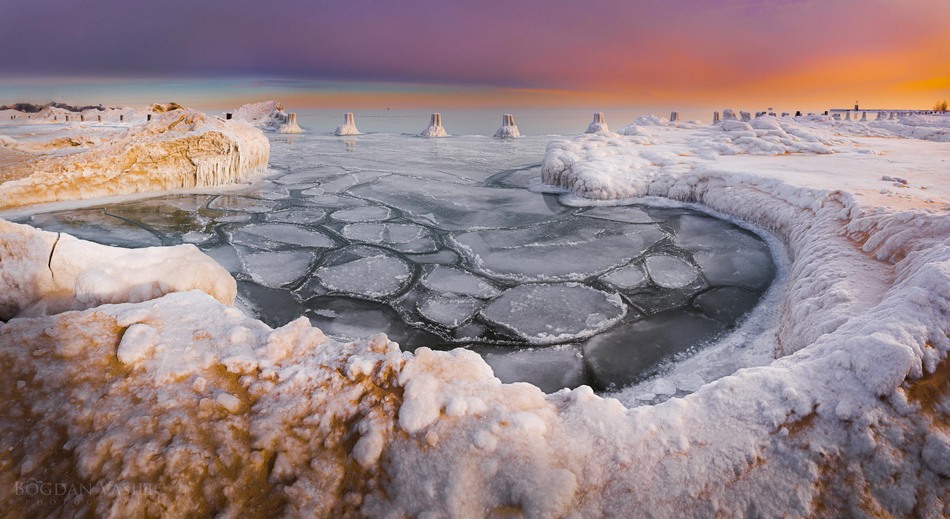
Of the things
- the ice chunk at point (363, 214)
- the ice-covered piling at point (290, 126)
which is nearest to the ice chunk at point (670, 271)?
the ice chunk at point (363, 214)

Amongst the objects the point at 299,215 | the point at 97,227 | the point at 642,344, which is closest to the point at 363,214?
the point at 299,215

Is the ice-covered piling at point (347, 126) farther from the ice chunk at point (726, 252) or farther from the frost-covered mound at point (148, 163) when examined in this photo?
the ice chunk at point (726, 252)

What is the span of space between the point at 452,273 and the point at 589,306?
1.18 metres

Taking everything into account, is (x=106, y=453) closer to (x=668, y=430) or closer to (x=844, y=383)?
(x=668, y=430)

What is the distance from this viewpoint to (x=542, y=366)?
254 cm

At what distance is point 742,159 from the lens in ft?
24.7

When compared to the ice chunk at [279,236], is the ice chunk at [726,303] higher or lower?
higher

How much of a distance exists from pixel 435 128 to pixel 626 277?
51.5ft

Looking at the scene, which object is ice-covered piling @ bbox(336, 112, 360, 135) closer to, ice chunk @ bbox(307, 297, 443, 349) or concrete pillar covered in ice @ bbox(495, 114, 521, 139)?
concrete pillar covered in ice @ bbox(495, 114, 521, 139)

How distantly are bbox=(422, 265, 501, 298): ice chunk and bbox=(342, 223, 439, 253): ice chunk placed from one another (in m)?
0.63

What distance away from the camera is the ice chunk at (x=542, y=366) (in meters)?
2.41

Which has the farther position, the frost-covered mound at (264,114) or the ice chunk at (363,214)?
the frost-covered mound at (264,114)

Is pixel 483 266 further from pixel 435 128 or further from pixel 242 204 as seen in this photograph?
pixel 435 128

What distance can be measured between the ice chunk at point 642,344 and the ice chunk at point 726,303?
125mm
